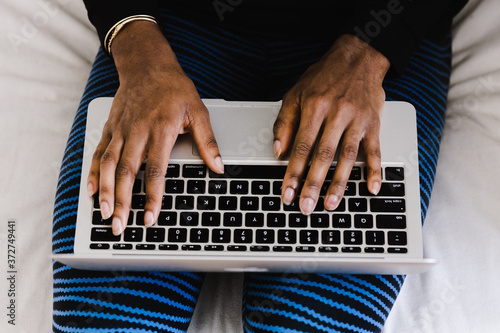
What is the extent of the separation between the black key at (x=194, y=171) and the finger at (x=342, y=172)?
0.17 meters

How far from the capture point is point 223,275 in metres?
0.84

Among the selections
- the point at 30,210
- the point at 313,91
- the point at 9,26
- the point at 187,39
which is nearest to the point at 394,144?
the point at 313,91

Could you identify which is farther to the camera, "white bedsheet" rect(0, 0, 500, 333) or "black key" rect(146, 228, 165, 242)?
"white bedsheet" rect(0, 0, 500, 333)

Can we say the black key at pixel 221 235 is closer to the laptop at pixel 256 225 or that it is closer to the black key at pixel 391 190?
the laptop at pixel 256 225

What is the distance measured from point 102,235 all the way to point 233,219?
176 mm

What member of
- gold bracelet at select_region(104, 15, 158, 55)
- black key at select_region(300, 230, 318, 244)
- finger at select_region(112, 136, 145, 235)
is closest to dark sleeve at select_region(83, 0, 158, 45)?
gold bracelet at select_region(104, 15, 158, 55)

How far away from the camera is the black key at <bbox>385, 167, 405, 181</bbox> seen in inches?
25.5

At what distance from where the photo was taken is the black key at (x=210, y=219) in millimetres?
637

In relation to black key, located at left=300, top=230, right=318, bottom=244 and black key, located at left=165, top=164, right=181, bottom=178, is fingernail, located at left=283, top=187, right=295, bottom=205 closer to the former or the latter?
black key, located at left=300, top=230, right=318, bottom=244

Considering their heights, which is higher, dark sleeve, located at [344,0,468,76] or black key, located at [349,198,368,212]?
dark sleeve, located at [344,0,468,76]

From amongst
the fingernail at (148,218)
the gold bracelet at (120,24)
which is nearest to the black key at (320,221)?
the fingernail at (148,218)

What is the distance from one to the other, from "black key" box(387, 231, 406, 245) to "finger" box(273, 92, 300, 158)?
0.18 metres

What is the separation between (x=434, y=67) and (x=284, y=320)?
52 centimetres

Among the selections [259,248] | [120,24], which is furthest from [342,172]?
[120,24]
